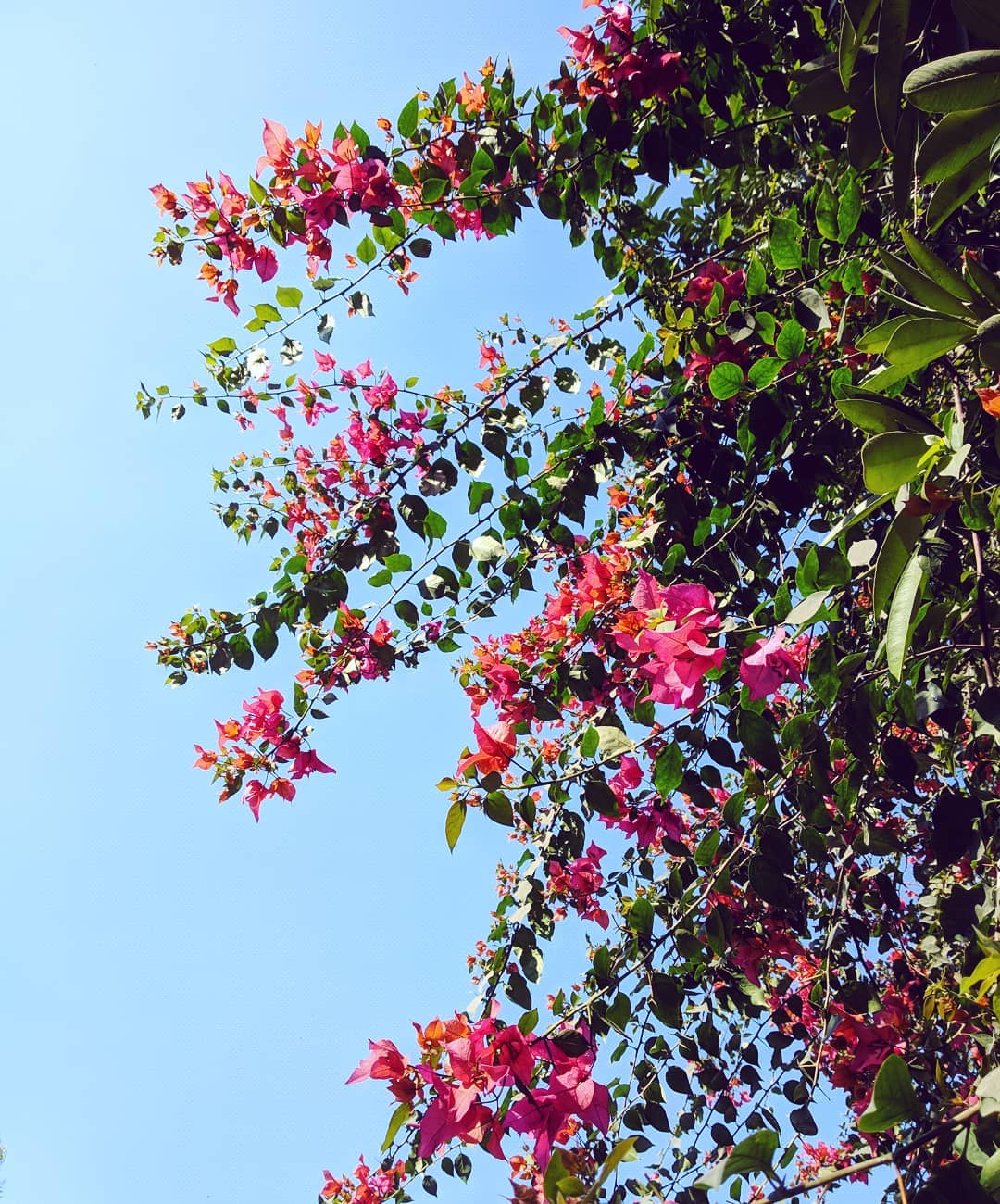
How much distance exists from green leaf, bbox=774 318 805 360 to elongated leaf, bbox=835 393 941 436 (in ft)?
2.35

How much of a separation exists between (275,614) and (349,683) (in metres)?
0.27

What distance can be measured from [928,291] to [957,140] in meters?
0.11

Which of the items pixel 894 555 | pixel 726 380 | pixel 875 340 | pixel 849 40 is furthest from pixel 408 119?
pixel 894 555

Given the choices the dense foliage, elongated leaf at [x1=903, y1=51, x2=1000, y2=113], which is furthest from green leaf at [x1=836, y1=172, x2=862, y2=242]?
elongated leaf at [x1=903, y1=51, x2=1000, y2=113]

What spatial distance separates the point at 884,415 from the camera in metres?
0.73

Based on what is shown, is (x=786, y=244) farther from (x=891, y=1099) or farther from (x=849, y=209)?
(x=891, y=1099)

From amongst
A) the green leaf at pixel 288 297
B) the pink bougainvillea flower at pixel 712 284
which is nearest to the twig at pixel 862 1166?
the pink bougainvillea flower at pixel 712 284

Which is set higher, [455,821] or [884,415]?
[455,821]

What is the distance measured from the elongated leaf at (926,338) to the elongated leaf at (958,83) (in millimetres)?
156

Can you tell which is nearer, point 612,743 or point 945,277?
point 945,277

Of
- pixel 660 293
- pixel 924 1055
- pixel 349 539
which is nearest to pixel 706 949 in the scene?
pixel 924 1055

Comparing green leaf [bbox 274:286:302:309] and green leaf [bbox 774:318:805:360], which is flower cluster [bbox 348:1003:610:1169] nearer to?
green leaf [bbox 774:318:805:360]

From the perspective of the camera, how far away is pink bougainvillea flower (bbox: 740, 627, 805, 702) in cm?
108

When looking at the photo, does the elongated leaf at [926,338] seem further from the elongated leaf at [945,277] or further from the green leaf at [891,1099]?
the green leaf at [891,1099]
